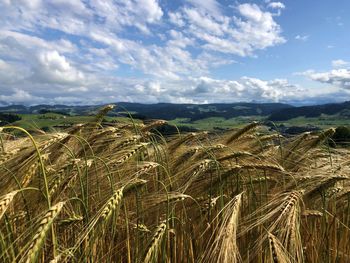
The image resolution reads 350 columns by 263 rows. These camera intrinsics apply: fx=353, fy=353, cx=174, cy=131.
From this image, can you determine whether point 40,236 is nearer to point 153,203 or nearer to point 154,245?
point 154,245

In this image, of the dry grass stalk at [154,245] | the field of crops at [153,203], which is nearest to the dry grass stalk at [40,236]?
the field of crops at [153,203]

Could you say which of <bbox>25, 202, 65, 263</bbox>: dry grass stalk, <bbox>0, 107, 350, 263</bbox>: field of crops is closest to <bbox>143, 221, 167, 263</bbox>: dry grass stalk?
<bbox>0, 107, 350, 263</bbox>: field of crops

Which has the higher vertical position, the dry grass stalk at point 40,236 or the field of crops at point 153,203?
the dry grass stalk at point 40,236

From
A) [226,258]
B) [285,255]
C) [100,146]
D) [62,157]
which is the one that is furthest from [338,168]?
[62,157]

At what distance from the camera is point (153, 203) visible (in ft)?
8.51

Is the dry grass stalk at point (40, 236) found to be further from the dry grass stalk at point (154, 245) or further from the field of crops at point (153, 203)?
the dry grass stalk at point (154, 245)

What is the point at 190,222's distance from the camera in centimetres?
324

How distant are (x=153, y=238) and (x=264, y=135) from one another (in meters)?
3.54

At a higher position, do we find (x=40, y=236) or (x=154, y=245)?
(x=40, y=236)

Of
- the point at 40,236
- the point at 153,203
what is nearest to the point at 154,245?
the point at 153,203

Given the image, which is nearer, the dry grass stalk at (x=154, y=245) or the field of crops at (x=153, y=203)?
the field of crops at (x=153, y=203)

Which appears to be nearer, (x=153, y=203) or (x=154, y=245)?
(x=154, y=245)

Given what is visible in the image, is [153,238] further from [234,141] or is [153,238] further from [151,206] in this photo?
[234,141]

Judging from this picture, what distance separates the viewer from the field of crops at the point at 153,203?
1971 mm
